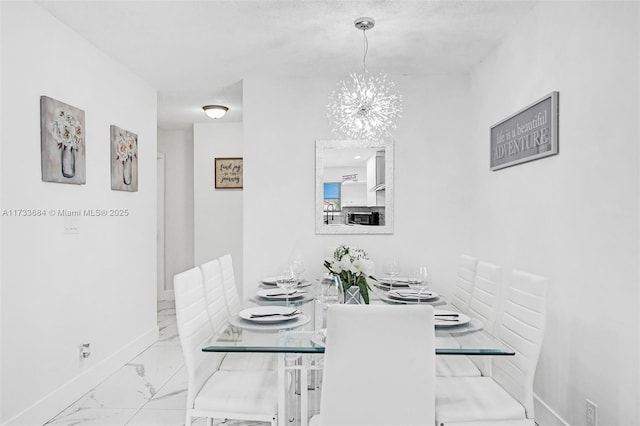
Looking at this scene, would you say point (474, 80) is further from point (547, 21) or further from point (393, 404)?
point (393, 404)

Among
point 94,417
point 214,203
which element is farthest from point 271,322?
point 214,203

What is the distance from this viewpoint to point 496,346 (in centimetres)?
184

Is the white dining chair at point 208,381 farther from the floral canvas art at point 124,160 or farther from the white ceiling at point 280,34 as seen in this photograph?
the floral canvas art at point 124,160

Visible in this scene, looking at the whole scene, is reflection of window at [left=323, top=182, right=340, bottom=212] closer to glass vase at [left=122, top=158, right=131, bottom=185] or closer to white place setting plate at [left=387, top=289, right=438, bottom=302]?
white place setting plate at [left=387, top=289, right=438, bottom=302]

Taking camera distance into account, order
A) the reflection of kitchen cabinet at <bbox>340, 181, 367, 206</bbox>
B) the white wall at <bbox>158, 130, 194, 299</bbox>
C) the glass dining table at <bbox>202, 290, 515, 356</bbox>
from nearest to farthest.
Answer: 1. the glass dining table at <bbox>202, 290, 515, 356</bbox>
2. the reflection of kitchen cabinet at <bbox>340, 181, 367, 206</bbox>
3. the white wall at <bbox>158, 130, 194, 299</bbox>

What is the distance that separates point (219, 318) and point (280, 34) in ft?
6.34

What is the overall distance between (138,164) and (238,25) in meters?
1.76

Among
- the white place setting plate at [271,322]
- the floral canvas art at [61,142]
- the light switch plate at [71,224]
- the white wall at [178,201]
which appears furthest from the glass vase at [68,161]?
the white wall at [178,201]

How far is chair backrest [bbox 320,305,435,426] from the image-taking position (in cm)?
156

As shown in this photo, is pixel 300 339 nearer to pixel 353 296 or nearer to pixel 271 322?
pixel 271 322

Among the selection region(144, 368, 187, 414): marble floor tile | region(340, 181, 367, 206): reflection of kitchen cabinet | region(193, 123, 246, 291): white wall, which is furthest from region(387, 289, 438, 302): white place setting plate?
region(193, 123, 246, 291): white wall

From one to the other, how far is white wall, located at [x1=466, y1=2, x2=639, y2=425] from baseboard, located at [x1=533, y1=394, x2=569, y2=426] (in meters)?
0.03

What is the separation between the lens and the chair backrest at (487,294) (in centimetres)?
240

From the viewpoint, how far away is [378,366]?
1594mm
